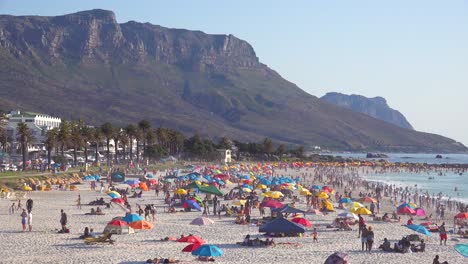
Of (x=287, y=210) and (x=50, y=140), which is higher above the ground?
(x=50, y=140)

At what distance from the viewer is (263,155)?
135750 mm

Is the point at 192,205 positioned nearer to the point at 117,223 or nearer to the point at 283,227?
the point at 117,223

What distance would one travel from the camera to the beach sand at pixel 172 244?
21094 mm

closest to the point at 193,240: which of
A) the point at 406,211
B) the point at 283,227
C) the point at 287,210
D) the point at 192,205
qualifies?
the point at 283,227

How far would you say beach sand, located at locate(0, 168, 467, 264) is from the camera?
69.2 ft

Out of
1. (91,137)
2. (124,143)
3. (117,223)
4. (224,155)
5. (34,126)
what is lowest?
(117,223)

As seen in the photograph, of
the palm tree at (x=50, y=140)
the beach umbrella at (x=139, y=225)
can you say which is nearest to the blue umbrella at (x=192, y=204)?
the beach umbrella at (x=139, y=225)

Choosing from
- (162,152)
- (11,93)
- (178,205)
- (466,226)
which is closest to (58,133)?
(178,205)

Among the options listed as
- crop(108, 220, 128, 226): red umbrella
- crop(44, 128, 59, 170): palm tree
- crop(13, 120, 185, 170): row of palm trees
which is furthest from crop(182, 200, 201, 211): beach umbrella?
crop(44, 128, 59, 170): palm tree

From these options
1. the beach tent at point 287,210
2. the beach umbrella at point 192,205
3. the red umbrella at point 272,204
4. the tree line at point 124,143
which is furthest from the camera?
the tree line at point 124,143

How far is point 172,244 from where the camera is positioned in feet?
78.4

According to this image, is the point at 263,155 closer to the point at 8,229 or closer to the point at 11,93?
the point at 11,93

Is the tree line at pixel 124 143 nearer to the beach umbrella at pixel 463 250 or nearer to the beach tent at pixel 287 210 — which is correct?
the beach tent at pixel 287 210

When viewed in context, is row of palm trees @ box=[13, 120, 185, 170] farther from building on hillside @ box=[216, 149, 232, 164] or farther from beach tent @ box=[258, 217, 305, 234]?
beach tent @ box=[258, 217, 305, 234]
